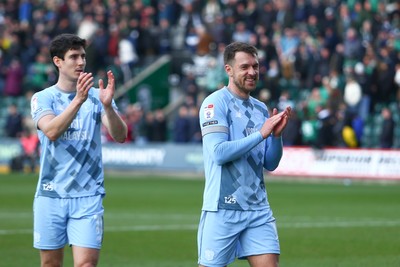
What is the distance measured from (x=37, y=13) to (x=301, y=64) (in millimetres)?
13323

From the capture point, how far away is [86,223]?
924 centimetres

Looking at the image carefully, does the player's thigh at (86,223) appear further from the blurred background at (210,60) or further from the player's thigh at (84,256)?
the blurred background at (210,60)

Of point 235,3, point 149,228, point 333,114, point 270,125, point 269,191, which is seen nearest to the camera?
point 270,125

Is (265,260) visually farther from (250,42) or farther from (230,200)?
(250,42)

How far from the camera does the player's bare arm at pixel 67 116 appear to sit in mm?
8953

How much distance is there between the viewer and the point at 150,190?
28438 mm

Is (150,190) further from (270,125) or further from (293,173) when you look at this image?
(270,125)

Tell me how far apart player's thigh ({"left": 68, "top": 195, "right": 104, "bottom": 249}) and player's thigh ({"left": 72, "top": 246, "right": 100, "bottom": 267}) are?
3cm

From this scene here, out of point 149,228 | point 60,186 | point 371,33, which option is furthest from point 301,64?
point 60,186

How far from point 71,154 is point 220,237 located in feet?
5.40

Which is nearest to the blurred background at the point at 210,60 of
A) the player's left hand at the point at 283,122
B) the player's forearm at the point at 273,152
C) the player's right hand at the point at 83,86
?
the player's forearm at the point at 273,152

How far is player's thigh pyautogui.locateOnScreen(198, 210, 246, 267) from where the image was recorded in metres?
8.75

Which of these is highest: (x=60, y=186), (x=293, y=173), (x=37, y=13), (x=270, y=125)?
(x=37, y=13)

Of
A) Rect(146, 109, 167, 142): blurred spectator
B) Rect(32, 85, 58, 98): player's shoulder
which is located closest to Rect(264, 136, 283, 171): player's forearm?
Rect(32, 85, 58, 98): player's shoulder
